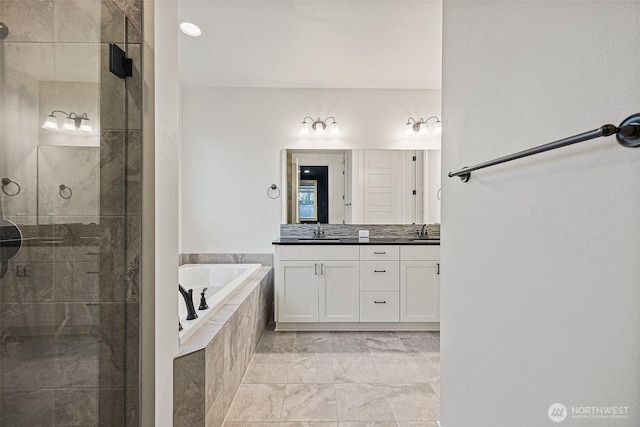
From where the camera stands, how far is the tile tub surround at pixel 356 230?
3457 millimetres

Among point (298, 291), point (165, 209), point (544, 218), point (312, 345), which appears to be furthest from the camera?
point (298, 291)

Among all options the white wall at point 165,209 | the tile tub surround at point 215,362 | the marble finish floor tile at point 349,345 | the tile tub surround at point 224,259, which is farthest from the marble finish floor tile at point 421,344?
the white wall at point 165,209

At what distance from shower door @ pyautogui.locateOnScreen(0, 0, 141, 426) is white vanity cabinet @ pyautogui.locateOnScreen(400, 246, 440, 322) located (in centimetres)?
241

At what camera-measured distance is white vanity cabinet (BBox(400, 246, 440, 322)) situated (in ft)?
9.81

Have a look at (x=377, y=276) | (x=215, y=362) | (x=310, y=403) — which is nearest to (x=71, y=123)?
(x=215, y=362)

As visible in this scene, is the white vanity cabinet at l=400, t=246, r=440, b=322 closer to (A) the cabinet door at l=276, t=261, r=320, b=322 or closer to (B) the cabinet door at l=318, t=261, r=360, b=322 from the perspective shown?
(B) the cabinet door at l=318, t=261, r=360, b=322

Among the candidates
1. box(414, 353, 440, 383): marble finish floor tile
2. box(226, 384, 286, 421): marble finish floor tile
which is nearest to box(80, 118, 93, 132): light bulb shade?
box(226, 384, 286, 421): marble finish floor tile

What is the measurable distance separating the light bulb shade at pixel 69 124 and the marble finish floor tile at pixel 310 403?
169 centimetres

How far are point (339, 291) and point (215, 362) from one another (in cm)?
160

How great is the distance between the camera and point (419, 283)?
3004mm

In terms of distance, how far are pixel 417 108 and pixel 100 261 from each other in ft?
11.0

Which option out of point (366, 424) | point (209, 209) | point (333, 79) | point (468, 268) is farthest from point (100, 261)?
point (333, 79)

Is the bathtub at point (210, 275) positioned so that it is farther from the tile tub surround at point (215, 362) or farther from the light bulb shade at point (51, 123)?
the light bulb shade at point (51, 123)

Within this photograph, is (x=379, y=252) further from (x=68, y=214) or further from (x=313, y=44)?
(x=68, y=214)
